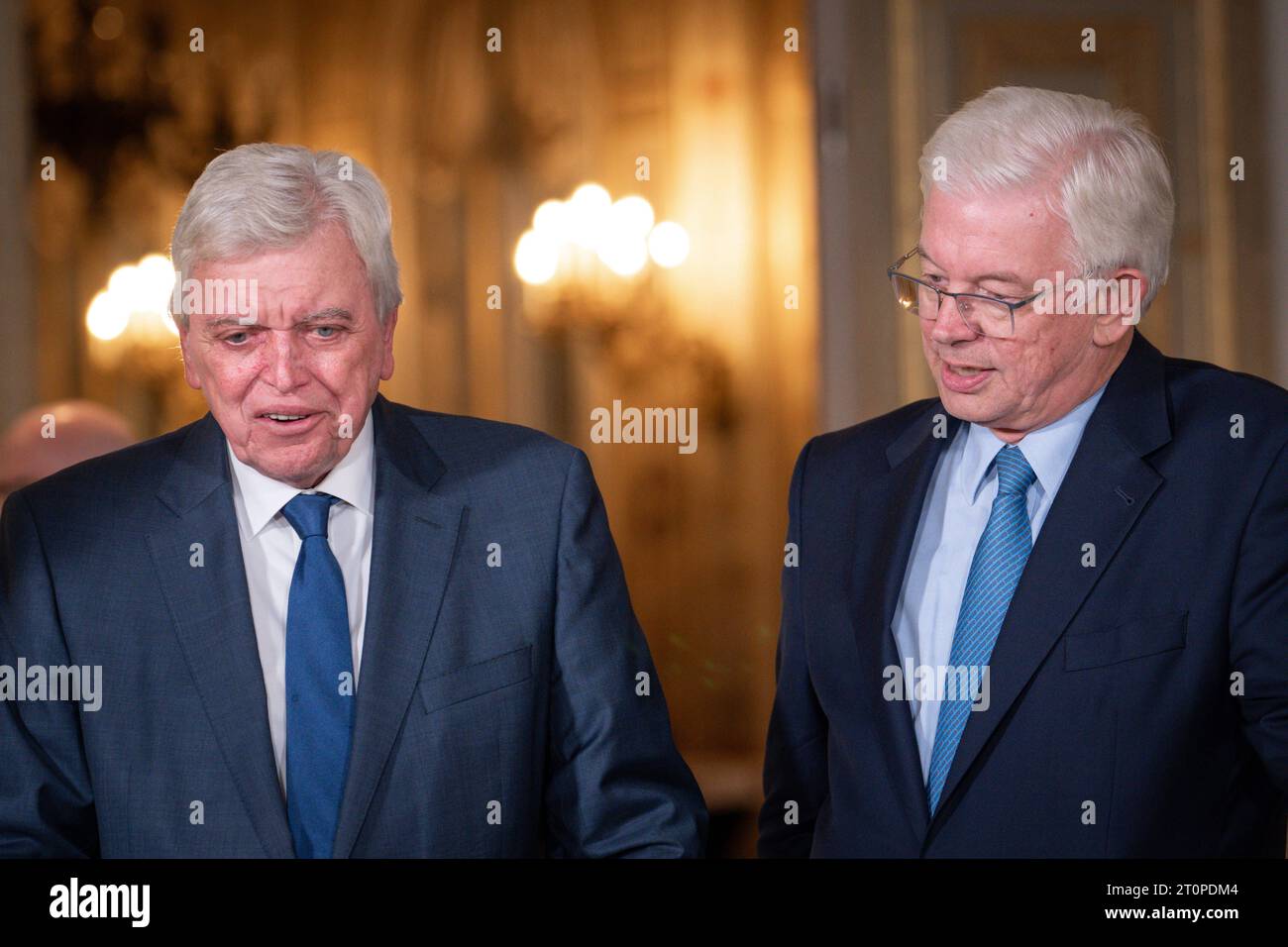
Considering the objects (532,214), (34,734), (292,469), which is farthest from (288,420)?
(532,214)

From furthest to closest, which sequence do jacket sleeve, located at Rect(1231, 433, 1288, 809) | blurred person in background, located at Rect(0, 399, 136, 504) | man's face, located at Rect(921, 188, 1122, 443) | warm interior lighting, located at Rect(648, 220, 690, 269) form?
warm interior lighting, located at Rect(648, 220, 690, 269)
blurred person in background, located at Rect(0, 399, 136, 504)
man's face, located at Rect(921, 188, 1122, 443)
jacket sleeve, located at Rect(1231, 433, 1288, 809)

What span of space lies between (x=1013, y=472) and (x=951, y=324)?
21 centimetres

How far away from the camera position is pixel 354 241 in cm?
169

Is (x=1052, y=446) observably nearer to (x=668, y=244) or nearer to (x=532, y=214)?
(x=532, y=214)

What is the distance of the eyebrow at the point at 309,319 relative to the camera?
1670 mm

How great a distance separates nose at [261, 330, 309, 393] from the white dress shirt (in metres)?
0.13

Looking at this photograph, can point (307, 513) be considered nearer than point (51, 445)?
Yes

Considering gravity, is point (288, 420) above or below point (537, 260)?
below

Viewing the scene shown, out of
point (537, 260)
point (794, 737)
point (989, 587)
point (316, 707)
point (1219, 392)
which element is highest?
point (537, 260)

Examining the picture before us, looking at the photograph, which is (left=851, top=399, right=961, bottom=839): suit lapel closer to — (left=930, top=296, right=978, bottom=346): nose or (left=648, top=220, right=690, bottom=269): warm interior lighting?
(left=930, top=296, right=978, bottom=346): nose

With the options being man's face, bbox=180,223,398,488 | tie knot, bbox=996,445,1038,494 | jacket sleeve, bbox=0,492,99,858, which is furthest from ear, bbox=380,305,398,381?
tie knot, bbox=996,445,1038,494

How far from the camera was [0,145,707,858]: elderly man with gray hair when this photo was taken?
65.7 inches

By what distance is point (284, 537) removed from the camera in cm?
176

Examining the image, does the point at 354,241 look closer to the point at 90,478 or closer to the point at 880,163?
the point at 90,478
